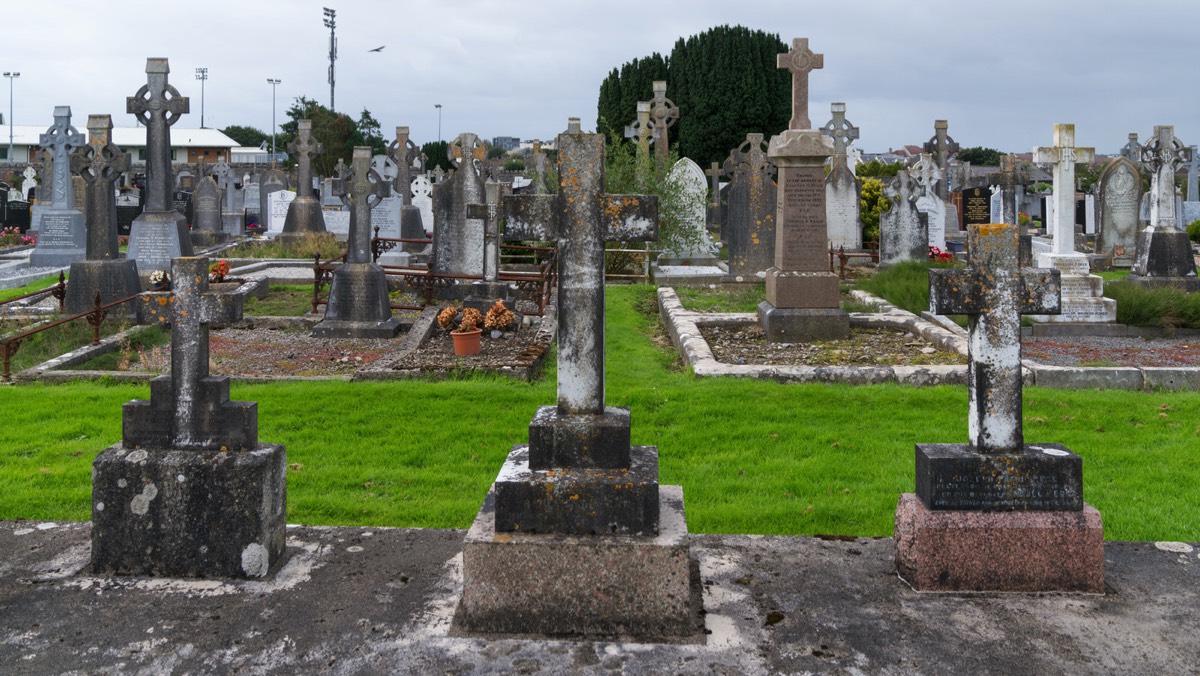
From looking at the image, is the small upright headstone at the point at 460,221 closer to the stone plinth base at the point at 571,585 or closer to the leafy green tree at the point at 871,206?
the leafy green tree at the point at 871,206

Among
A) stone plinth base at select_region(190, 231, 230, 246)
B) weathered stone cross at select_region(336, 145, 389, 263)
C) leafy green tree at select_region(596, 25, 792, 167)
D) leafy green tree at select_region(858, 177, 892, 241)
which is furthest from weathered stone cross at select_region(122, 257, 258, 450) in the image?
leafy green tree at select_region(596, 25, 792, 167)

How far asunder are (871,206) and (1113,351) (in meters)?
13.6

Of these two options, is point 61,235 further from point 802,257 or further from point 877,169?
point 877,169

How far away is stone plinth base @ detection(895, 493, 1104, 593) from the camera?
4.16m

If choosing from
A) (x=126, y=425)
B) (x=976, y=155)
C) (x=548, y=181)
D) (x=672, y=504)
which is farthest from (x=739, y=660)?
(x=976, y=155)

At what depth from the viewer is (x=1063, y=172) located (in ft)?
46.2

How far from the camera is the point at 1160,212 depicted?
1648 cm

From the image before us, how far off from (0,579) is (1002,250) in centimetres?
453

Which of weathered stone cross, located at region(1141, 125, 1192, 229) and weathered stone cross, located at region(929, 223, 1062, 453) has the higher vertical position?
weathered stone cross, located at region(1141, 125, 1192, 229)

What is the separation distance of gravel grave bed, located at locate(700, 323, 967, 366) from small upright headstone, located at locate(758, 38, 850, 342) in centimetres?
A: 22

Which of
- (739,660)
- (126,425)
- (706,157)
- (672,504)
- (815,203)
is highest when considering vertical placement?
(706,157)

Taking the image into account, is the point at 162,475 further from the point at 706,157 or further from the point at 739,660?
the point at 706,157

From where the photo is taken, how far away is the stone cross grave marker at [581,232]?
416cm

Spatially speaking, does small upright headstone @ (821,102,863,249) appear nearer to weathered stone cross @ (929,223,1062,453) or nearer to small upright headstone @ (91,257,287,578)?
weathered stone cross @ (929,223,1062,453)
